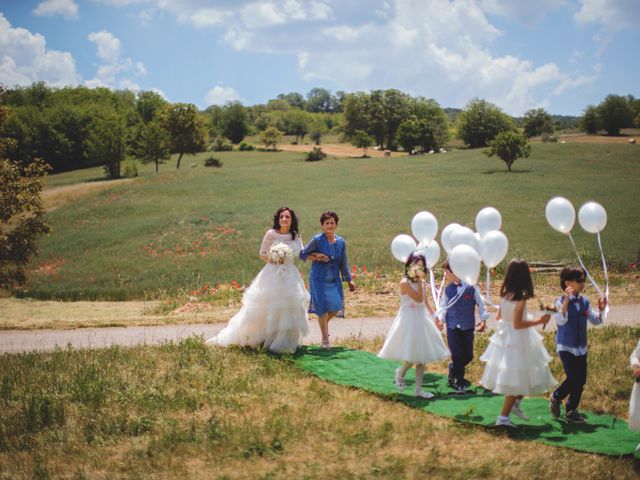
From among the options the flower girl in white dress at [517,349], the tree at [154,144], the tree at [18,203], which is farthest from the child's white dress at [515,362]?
the tree at [154,144]

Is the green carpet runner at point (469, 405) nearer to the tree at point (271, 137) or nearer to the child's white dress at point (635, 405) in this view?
the child's white dress at point (635, 405)

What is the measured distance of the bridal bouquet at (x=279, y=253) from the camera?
11.5 metres

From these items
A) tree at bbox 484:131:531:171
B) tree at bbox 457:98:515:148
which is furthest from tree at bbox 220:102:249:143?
tree at bbox 484:131:531:171

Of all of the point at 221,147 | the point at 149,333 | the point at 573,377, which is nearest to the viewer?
the point at 573,377

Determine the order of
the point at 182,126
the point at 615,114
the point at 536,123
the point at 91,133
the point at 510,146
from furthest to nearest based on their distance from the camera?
the point at 536,123
the point at 615,114
the point at 182,126
the point at 91,133
the point at 510,146

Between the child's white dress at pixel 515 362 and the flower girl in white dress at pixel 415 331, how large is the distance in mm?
1070

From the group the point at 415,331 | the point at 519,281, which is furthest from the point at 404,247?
the point at 519,281

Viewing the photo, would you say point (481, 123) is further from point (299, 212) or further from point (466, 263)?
point (466, 263)

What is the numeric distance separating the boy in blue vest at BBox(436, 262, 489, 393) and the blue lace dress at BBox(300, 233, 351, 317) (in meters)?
2.85

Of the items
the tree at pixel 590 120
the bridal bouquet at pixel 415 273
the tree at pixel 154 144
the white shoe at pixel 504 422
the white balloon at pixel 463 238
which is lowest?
the white shoe at pixel 504 422

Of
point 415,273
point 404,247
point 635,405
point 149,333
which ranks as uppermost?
point 404,247

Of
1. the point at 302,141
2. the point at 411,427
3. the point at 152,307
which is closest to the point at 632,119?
the point at 302,141

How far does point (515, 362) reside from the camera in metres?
7.45

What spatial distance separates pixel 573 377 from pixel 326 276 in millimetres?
5172
